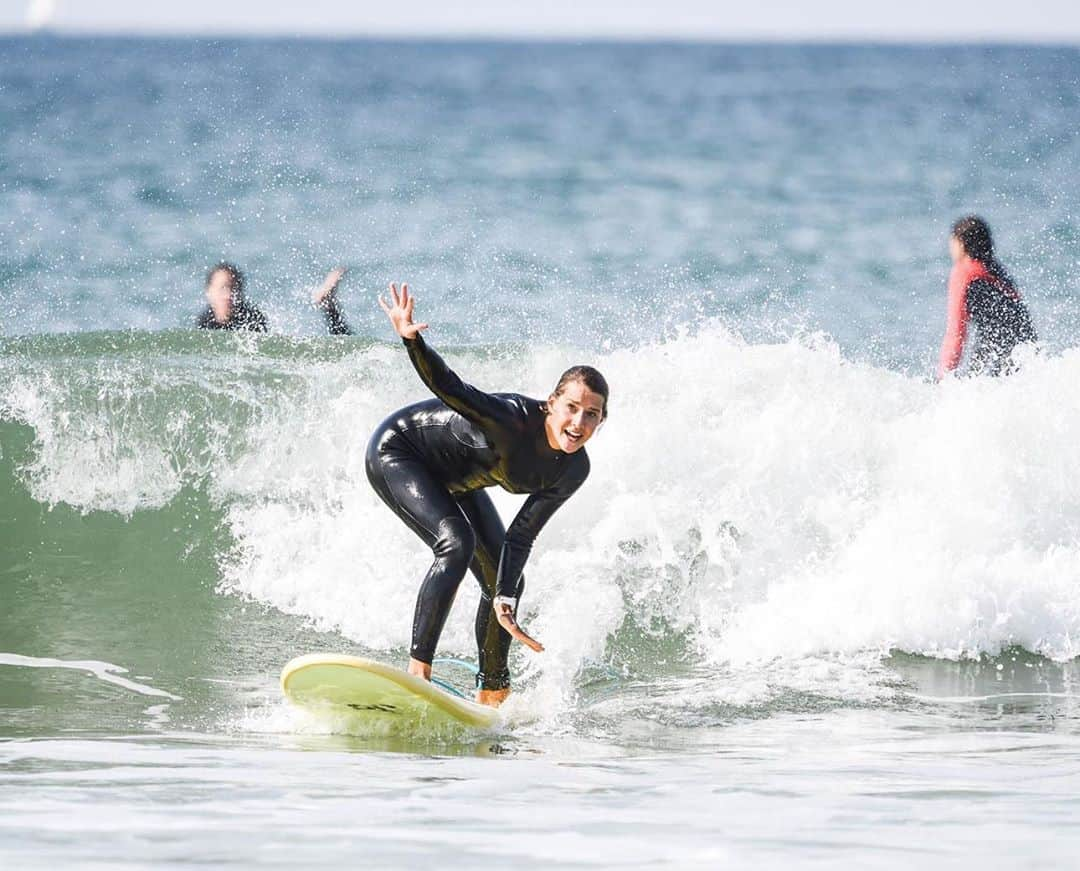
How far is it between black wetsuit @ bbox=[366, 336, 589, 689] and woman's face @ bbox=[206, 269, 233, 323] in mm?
5080

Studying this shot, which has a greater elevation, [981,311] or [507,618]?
[981,311]

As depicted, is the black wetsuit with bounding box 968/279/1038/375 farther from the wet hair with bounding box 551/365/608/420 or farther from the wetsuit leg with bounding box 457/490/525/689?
the wet hair with bounding box 551/365/608/420

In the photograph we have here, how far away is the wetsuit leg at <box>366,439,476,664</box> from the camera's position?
574cm

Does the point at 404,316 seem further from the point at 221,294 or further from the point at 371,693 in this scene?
the point at 221,294

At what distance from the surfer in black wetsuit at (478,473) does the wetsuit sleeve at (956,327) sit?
4.56 m

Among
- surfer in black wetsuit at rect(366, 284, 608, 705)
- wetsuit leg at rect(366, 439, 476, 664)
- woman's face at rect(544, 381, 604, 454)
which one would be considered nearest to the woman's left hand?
surfer in black wetsuit at rect(366, 284, 608, 705)

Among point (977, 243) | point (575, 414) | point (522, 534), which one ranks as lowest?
point (522, 534)

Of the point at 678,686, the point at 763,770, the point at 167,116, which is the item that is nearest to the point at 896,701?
the point at 678,686

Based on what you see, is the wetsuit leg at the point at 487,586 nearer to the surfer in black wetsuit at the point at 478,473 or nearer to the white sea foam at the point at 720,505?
the surfer in black wetsuit at the point at 478,473

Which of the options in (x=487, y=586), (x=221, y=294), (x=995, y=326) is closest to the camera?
(x=487, y=586)

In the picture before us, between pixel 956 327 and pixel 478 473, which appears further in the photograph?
pixel 956 327

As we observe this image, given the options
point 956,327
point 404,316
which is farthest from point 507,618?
point 956,327

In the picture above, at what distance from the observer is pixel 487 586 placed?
620 centimetres

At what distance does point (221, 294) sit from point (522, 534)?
5683 mm
